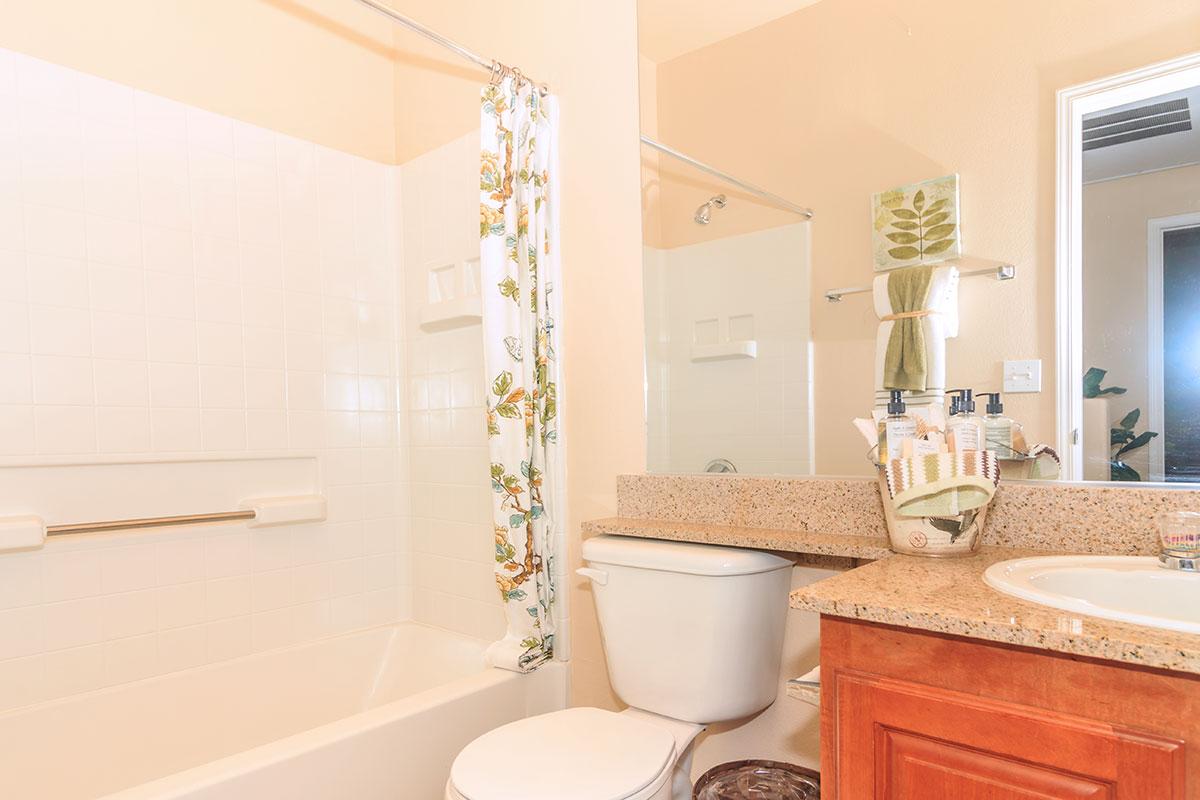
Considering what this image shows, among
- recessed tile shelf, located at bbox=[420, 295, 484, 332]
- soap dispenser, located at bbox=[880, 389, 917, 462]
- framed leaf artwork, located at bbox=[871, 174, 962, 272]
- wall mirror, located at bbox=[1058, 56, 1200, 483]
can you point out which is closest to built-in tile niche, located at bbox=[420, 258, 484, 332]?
recessed tile shelf, located at bbox=[420, 295, 484, 332]

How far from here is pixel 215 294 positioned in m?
2.13

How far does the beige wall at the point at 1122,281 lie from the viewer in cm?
121

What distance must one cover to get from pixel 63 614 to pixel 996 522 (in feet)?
6.96

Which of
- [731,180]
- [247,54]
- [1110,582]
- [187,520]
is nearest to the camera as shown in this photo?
[1110,582]

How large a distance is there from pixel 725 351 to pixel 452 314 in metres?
0.95

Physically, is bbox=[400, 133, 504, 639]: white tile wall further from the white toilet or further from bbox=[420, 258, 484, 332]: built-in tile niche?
the white toilet

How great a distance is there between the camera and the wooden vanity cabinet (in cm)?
78

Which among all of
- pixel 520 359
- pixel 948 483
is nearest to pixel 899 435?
pixel 948 483

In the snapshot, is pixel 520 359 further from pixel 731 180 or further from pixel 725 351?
pixel 731 180

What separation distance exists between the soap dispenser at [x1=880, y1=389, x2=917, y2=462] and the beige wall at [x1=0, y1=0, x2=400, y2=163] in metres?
2.05

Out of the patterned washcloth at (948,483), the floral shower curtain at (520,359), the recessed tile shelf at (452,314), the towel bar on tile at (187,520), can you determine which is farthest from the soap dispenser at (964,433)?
the towel bar on tile at (187,520)

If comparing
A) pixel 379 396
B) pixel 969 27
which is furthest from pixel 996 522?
pixel 379 396

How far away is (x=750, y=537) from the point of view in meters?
1.50

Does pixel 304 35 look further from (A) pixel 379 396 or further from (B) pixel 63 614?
(B) pixel 63 614
